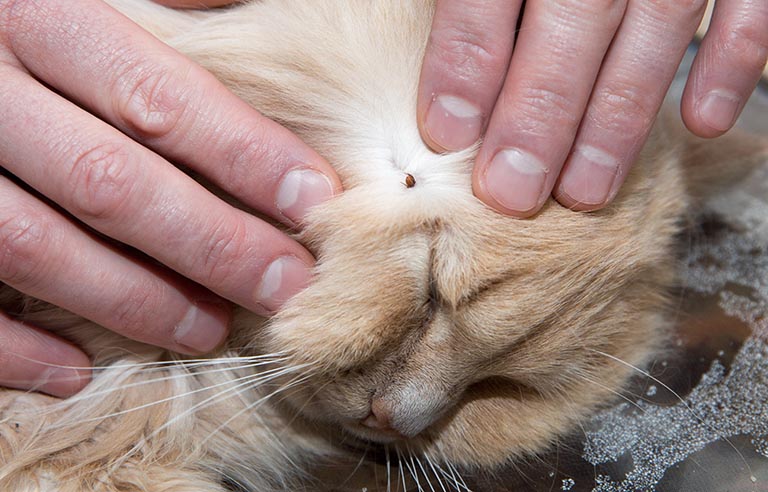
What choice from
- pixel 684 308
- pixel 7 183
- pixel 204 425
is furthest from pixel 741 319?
pixel 7 183

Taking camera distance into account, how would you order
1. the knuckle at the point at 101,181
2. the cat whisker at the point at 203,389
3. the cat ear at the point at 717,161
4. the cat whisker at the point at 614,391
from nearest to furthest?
the knuckle at the point at 101,181 → the cat whisker at the point at 203,389 → the cat whisker at the point at 614,391 → the cat ear at the point at 717,161

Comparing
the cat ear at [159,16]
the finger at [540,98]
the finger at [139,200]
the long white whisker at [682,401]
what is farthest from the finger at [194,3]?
the long white whisker at [682,401]

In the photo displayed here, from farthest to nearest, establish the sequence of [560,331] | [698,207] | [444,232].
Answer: [698,207] < [560,331] < [444,232]

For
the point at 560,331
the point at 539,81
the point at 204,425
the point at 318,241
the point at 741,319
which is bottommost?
the point at 204,425

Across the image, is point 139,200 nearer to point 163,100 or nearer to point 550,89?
point 163,100

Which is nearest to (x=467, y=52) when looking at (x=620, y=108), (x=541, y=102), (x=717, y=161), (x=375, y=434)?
(x=541, y=102)

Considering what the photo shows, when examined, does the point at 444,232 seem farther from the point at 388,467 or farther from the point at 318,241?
the point at 388,467

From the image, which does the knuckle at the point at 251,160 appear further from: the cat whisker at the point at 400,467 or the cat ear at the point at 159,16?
the cat whisker at the point at 400,467
